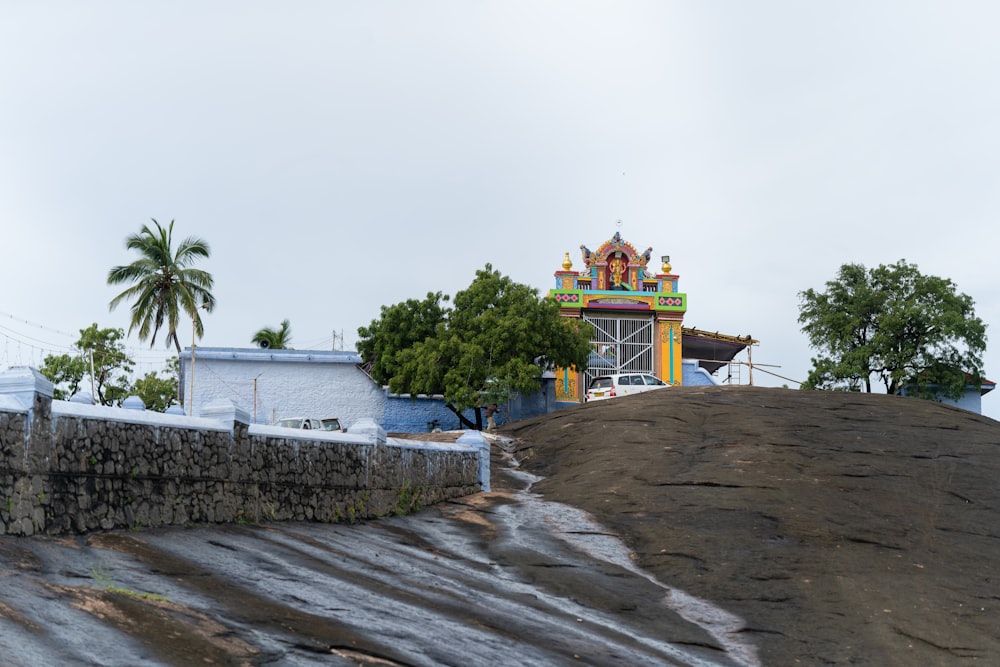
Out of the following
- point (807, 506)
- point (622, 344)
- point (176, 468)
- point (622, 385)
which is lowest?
point (807, 506)

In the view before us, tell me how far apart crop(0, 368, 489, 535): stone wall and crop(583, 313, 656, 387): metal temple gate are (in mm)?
22133

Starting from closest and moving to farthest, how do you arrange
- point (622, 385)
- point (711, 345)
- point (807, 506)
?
1. point (807, 506)
2. point (622, 385)
3. point (711, 345)

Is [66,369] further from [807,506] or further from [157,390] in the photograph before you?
[807,506]

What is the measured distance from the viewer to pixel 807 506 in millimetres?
23109

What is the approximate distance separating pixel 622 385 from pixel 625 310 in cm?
578

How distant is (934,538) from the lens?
22.0m

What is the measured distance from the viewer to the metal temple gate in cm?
4516

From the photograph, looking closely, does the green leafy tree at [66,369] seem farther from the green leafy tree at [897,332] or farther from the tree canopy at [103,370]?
the green leafy tree at [897,332]

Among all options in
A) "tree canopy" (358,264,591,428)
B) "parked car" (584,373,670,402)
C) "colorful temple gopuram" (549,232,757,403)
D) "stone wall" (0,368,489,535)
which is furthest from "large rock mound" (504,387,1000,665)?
"colorful temple gopuram" (549,232,757,403)

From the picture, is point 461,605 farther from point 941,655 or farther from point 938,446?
point 938,446

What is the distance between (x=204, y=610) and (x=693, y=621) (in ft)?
26.2

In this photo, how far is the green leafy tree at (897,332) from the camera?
42.1 metres

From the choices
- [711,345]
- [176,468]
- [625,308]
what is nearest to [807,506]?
[176,468]

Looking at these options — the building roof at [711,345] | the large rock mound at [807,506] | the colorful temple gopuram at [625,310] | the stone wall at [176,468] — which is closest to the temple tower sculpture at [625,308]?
the colorful temple gopuram at [625,310]
